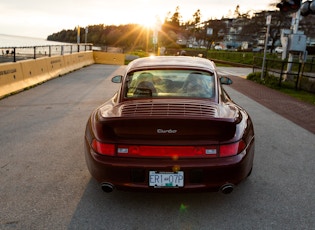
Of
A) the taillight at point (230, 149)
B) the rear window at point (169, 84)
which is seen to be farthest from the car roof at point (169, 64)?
the taillight at point (230, 149)

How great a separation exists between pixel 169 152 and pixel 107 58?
25.2 m

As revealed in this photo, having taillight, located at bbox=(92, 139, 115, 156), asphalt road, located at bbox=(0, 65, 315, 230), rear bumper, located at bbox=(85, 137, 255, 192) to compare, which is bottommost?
asphalt road, located at bbox=(0, 65, 315, 230)

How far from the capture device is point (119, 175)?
3.16m

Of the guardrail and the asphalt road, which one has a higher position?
the guardrail

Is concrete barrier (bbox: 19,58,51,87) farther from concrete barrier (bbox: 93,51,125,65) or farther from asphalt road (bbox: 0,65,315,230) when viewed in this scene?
concrete barrier (bbox: 93,51,125,65)

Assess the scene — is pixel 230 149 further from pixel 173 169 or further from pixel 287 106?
pixel 287 106

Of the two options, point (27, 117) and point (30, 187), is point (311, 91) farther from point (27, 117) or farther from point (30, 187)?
point (30, 187)

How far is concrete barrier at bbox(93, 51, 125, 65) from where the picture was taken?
27328 mm

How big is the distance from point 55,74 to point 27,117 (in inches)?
347

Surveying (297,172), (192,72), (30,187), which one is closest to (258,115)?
(297,172)

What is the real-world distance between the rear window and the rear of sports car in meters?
0.72

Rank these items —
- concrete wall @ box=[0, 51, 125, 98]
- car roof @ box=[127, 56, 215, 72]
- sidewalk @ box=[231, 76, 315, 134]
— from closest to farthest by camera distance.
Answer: car roof @ box=[127, 56, 215, 72] → sidewalk @ box=[231, 76, 315, 134] → concrete wall @ box=[0, 51, 125, 98]

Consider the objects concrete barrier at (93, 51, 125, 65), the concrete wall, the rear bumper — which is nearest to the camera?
the rear bumper

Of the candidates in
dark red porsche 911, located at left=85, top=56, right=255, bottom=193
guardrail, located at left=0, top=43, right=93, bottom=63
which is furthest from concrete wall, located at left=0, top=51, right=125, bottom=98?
dark red porsche 911, located at left=85, top=56, right=255, bottom=193
